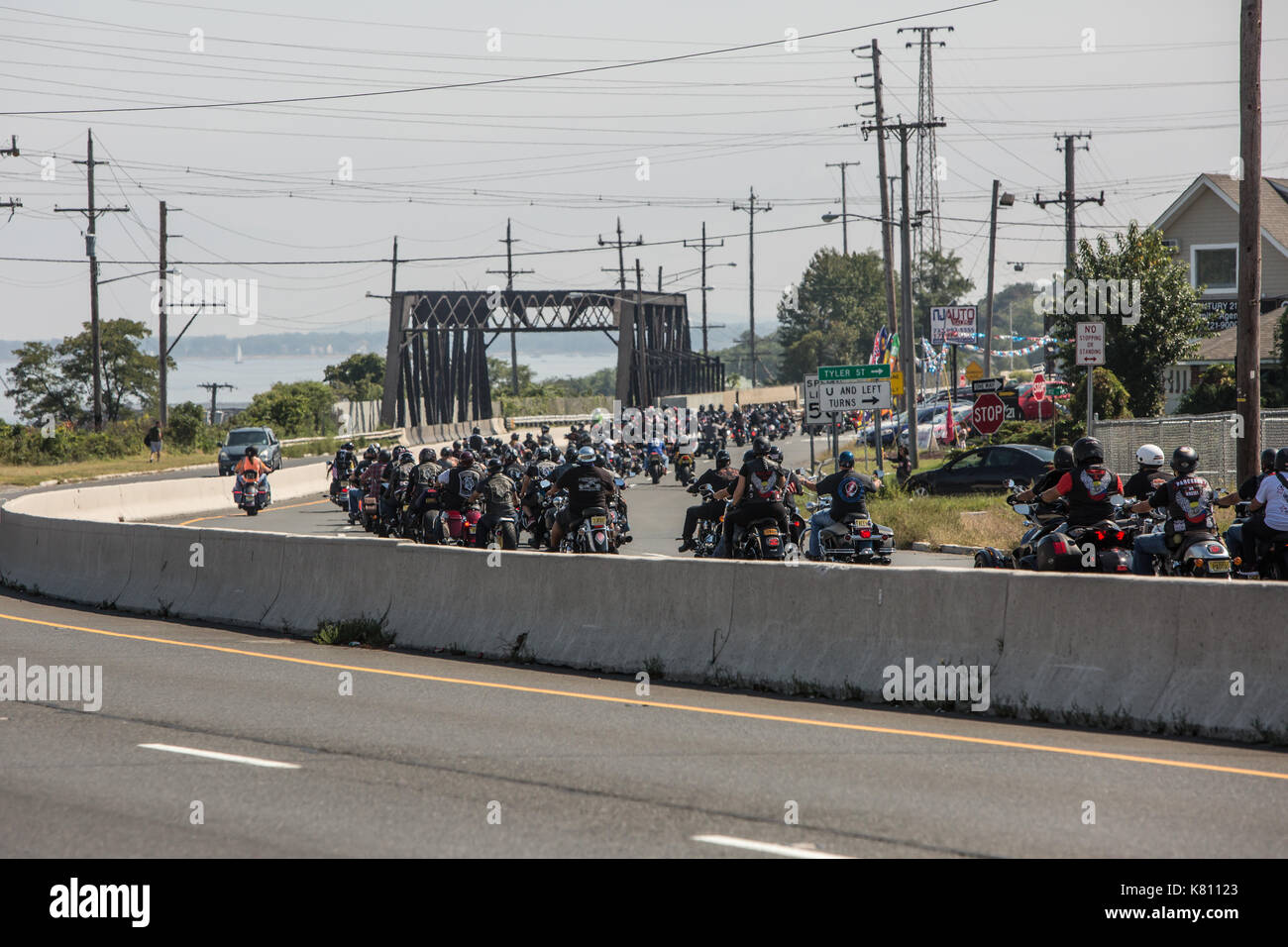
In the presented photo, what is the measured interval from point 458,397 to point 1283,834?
92571mm

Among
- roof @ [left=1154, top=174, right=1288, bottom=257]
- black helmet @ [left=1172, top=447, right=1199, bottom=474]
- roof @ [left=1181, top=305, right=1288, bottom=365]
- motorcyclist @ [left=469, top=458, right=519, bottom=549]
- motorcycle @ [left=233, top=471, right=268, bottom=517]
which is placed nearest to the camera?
black helmet @ [left=1172, top=447, right=1199, bottom=474]

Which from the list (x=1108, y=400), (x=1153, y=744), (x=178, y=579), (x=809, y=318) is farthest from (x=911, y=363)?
(x=809, y=318)

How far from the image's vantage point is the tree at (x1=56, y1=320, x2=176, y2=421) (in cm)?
11050

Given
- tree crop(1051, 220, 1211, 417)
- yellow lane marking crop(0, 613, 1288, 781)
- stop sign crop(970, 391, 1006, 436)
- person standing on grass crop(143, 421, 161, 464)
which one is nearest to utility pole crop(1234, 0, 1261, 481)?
yellow lane marking crop(0, 613, 1288, 781)

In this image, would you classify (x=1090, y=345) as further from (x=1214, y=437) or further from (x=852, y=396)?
(x=1214, y=437)

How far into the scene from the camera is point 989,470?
33094 millimetres

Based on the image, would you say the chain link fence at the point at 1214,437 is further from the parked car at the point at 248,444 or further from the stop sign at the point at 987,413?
the parked car at the point at 248,444

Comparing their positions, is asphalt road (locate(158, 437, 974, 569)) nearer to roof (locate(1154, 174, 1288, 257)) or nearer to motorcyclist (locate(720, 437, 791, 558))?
motorcyclist (locate(720, 437, 791, 558))

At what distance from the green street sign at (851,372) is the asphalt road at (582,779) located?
53.1 ft

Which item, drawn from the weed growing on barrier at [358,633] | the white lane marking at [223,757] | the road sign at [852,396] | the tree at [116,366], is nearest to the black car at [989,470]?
the road sign at [852,396]

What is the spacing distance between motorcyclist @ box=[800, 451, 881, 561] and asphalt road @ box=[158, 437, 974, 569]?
404cm

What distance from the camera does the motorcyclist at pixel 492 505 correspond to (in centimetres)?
2109

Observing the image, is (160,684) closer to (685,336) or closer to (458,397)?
(458,397)
